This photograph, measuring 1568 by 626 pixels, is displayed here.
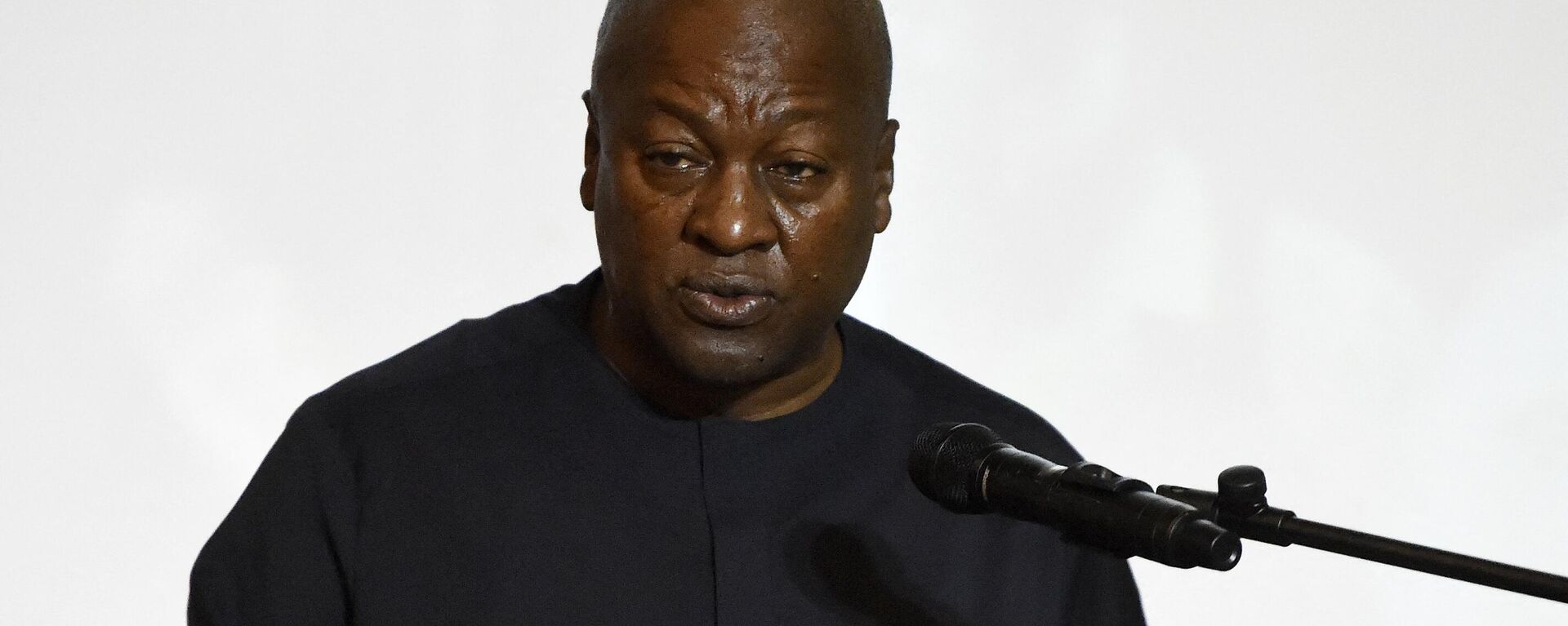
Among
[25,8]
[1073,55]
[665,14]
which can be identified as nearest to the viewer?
[665,14]

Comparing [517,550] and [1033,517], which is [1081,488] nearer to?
[1033,517]

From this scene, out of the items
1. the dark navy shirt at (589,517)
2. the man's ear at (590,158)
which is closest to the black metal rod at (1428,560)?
the dark navy shirt at (589,517)

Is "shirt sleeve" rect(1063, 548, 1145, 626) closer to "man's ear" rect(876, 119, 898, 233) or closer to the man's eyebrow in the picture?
"man's ear" rect(876, 119, 898, 233)

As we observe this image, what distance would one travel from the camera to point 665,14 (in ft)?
6.89

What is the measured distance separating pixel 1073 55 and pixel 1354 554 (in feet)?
5.35

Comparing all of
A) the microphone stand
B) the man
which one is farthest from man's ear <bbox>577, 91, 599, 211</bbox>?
the microphone stand

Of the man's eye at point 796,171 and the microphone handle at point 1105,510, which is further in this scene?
the man's eye at point 796,171

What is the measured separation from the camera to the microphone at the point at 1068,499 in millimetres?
1395

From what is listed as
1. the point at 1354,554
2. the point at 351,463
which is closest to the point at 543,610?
the point at 351,463

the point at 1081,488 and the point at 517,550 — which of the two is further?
the point at 517,550

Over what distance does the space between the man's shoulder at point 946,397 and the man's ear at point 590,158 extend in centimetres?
40

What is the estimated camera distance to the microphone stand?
1355mm

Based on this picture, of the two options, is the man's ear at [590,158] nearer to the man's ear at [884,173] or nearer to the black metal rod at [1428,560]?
the man's ear at [884,173]

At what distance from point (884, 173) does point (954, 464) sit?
71 cm
